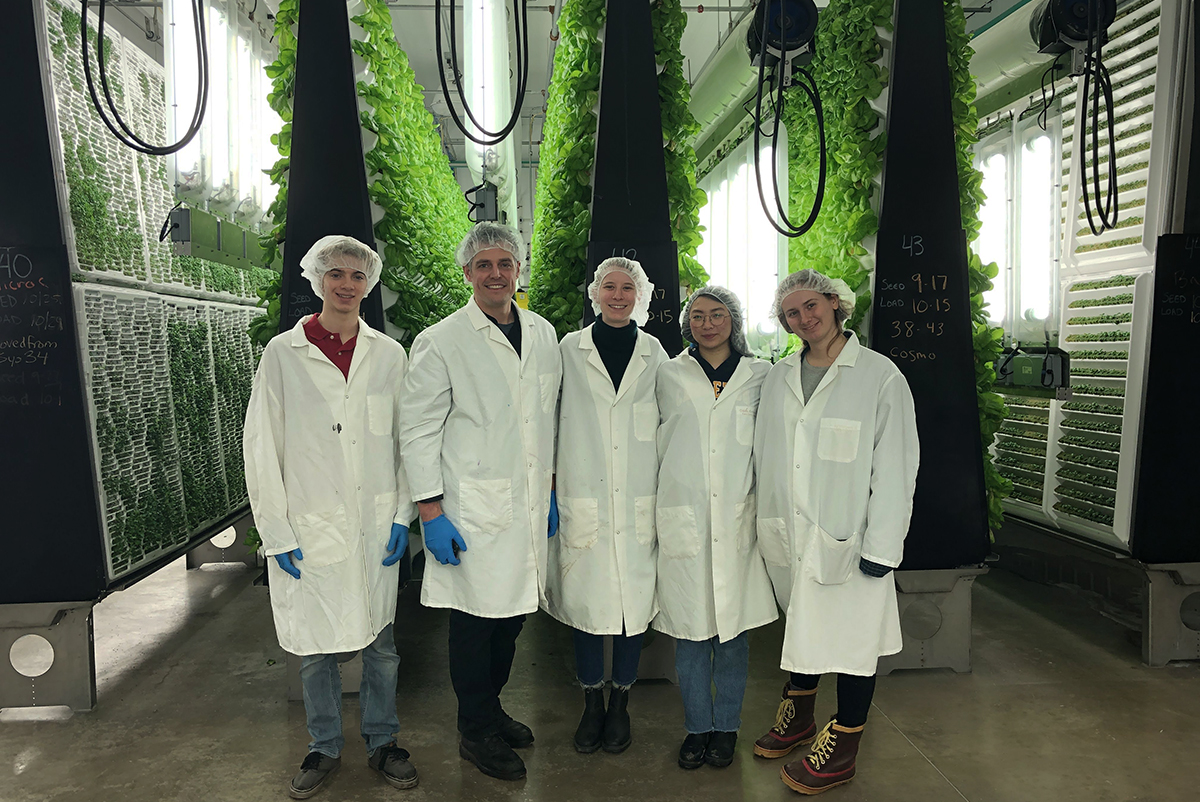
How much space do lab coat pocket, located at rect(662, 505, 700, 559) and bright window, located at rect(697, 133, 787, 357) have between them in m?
3.94

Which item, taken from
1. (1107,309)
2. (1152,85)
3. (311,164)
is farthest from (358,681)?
(1152,85)

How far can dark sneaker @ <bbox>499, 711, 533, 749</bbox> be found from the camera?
8.90 ft

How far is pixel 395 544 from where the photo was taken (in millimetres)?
2432

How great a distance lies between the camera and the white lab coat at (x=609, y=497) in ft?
8.18

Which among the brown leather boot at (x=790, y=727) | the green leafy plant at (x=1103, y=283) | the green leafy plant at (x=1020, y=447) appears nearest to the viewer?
the brown leather boot at (x=790, y=727)

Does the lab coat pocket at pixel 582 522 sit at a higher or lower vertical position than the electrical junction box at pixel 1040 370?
lower

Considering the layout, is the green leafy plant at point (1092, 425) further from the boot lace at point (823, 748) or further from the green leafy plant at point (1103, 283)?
the boot lace at point (823, 748)

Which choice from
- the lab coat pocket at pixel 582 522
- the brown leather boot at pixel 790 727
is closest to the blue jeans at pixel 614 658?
the lab coat pocket at pixel 582 522

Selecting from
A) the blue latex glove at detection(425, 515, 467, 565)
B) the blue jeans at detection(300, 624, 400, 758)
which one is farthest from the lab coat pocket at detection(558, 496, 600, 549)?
the blue jeans at detection(300, 624, 400, 758)

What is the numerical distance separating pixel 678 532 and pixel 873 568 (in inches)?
23.4

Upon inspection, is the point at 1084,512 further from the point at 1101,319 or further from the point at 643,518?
the point at 643,518

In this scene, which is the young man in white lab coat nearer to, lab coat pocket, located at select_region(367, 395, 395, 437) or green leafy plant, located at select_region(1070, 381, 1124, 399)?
lab coat pocket, located at select_region(367, 395, 395, 437)

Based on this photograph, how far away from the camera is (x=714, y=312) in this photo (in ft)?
8.07

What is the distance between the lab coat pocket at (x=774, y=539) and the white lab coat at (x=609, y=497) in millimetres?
355
